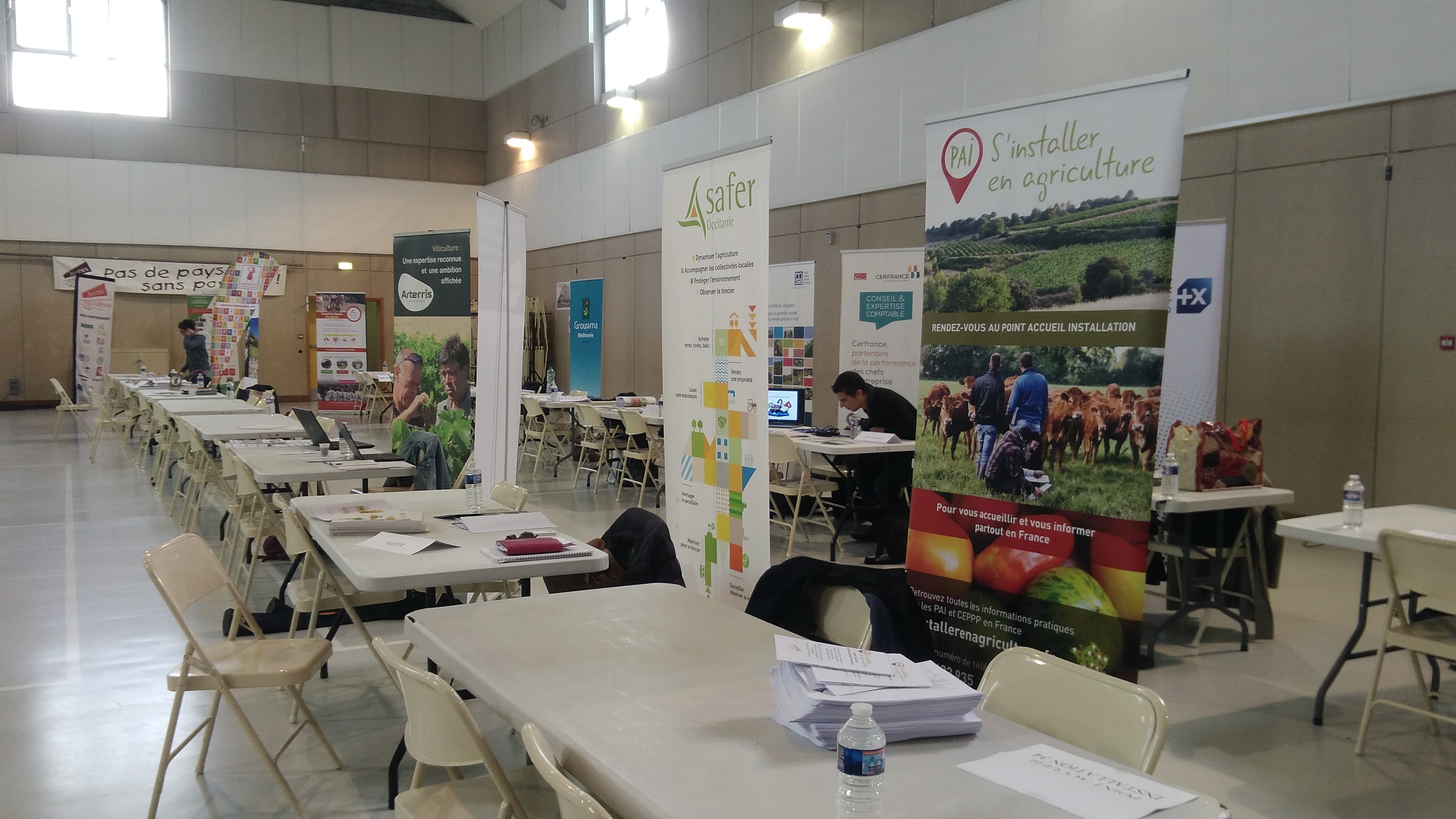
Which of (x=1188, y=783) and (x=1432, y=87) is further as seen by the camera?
(x=1432, y=87)

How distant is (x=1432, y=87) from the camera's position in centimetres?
601

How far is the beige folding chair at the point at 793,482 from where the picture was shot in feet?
21.6

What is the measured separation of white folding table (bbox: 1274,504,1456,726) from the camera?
3.65 m

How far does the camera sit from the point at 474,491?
13.4 ft

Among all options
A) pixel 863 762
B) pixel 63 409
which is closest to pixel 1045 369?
pixel 863 762

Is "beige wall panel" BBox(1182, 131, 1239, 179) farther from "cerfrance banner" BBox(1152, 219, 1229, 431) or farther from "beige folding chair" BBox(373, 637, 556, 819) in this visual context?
"beige folding chair" BBox(373, 637, 556, 819)

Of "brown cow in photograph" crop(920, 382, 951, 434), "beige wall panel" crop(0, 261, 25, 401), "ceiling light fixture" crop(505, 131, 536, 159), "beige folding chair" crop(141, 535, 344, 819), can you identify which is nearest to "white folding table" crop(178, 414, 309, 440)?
"beige folding chair" crop(141, 535, 344, 819)

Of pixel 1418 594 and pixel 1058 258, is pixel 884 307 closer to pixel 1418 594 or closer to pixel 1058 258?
pixel 1058 258

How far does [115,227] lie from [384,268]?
4418 millimetres

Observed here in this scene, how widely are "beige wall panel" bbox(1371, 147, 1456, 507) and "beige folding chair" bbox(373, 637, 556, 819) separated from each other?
19.9 ft

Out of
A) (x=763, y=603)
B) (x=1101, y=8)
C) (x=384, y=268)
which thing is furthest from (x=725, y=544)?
(x=384, y=268)

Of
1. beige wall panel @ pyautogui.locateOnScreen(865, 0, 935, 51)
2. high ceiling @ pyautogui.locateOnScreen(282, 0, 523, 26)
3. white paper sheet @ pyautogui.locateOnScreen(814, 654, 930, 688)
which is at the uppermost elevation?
high ceiling @ pyautogui.locateOnScreen(282, 0, 523, 26)

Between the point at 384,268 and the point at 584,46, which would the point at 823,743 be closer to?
the point at 584,46

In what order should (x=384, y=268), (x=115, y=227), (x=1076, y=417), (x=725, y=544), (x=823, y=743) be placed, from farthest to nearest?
(x=384, y=268) < (x=115, y=227) < (x=725, y=544) < (x=1076, y=417) < (x=823, y=743)
